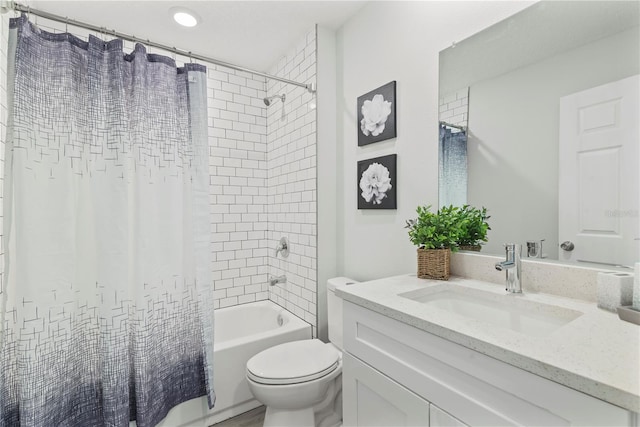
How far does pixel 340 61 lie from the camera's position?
2213mm

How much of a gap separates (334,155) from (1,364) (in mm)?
2039

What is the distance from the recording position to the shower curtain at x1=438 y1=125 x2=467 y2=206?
4.76ft

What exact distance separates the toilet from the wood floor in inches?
11.3

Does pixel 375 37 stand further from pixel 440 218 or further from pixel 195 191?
pixel 195 191

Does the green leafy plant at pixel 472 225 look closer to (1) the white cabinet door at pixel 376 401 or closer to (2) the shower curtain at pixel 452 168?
(2) the shower curtain at pixel 452 168

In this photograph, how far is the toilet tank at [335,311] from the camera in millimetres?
1930

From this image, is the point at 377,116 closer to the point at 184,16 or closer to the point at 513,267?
the point at 513,267

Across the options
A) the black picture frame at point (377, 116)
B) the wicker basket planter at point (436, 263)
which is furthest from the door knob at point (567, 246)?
the black picture frame at point (377, 116)

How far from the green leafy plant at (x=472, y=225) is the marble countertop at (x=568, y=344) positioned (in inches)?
13.5

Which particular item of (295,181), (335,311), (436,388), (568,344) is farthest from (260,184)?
(568,344)

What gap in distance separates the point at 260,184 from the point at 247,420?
1.85 meters

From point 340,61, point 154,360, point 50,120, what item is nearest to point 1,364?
point 154,360

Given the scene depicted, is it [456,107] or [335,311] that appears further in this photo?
[335,311]

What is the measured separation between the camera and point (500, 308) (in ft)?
3.76
